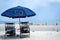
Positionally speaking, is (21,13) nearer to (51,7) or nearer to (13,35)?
(13,35)

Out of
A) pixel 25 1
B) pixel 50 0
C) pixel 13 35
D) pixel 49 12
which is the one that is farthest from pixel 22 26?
pixel 49 12

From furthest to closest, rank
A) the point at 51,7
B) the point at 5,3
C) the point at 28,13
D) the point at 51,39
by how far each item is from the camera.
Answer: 1. the point at 51,7
2. the point at 5,3
3. the point at 28,13
4. the point at 51,39

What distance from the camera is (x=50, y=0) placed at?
24172 mm

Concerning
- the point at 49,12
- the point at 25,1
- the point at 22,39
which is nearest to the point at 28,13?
the point at 22,39

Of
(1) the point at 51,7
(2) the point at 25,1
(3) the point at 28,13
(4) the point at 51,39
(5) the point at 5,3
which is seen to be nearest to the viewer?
(4) the point at 51,39

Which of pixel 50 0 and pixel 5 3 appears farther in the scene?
pixel 50 0

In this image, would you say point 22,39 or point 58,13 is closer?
point 22,39

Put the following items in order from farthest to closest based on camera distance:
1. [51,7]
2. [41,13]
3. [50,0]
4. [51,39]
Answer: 1. [41,13]
2. [51,7]
3. [50,0]
4. [51,39]

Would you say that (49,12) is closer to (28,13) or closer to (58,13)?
(58,13)

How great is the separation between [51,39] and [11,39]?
78.0 inches

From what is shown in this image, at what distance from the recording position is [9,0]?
2047 cm

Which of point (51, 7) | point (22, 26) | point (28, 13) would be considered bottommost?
point (22, 26)

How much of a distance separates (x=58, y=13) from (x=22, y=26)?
1457 cm

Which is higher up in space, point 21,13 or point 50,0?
point 50,0
